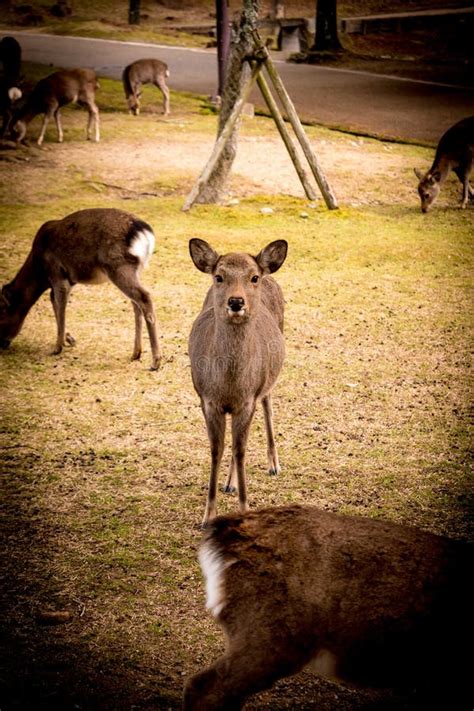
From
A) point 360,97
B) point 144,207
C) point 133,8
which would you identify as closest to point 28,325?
point 144,207

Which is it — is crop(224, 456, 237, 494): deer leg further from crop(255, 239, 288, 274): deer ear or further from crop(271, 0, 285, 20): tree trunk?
crop(271, 0, 285, 20): tree trunk

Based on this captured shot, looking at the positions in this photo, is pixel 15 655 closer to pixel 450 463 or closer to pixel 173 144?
pixel 450 463

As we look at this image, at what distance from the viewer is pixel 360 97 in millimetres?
18031

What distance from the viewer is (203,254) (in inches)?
176

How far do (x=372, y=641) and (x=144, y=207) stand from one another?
876cm

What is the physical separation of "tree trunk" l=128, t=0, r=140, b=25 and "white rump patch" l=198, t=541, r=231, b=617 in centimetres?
3294

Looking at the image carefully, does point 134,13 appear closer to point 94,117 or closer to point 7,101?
point 7,101

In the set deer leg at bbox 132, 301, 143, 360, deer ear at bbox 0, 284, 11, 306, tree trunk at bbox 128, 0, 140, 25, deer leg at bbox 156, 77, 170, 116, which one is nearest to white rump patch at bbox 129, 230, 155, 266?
deer leg at bbox 132, 301, 143, 360

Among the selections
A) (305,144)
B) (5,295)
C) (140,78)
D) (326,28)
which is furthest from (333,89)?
(5,295)

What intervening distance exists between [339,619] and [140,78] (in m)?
15.8

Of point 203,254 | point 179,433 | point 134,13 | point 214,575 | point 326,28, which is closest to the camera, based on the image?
point 214,575

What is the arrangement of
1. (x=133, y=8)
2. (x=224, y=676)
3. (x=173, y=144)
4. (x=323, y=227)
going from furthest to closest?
(x=133, y=8), (x=173, y=144), (x=323, y=227), (x=224, y=676)

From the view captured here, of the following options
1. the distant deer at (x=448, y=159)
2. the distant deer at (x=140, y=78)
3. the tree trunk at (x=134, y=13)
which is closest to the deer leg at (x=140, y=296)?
the distant deer at (x=448, y=159)

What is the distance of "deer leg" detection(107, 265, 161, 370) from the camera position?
6402mm
